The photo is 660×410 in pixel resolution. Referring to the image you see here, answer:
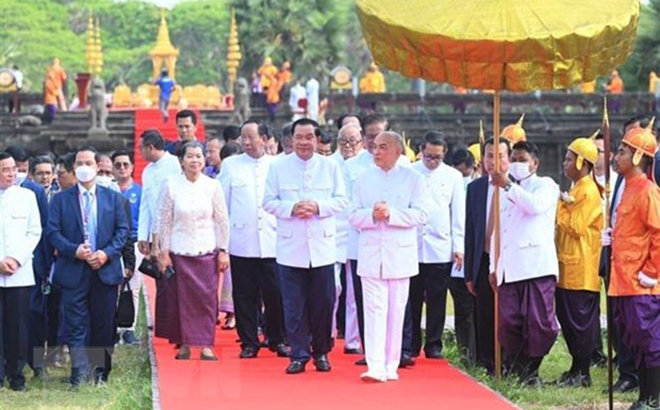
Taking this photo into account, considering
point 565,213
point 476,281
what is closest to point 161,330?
point 476,281

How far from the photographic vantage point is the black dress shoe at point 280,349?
494 inches

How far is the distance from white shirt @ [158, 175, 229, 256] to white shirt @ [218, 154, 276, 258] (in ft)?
1.76

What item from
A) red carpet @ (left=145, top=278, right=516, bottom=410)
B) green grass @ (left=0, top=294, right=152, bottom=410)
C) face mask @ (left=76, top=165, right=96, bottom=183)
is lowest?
green grass @ (left=0, top=294, right=152, bottom=410)

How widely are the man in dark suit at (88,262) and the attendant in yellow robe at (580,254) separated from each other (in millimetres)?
3422

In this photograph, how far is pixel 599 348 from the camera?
1285 centimetres

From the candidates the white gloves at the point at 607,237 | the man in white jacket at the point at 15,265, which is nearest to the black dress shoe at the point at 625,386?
the white gloves at the point at 607,237

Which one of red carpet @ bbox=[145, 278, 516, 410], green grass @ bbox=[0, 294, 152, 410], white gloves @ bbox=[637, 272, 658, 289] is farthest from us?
green grass @ bbox=[0, 294, 152, 410]

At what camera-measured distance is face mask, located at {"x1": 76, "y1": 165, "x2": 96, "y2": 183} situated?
1241 cm

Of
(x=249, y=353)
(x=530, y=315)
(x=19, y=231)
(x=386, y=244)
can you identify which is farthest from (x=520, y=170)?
→ (x=19, y=231)

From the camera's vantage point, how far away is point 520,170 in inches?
455

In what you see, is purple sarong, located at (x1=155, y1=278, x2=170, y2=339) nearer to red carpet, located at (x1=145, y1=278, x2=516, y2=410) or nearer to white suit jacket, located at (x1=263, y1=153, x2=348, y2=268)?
red carpet, located at (x1=145, y1=278, x2=516, y2=410)

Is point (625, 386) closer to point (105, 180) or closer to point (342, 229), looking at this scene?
point (342, 229)

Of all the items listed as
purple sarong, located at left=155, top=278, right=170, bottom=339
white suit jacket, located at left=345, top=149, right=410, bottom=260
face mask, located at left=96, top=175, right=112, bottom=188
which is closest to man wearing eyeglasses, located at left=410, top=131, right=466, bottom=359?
white suit jacket, located at left=345, top=149, right=410, bottom=260

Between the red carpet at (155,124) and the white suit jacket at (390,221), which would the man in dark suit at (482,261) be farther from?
the red carpet at (155,124)
